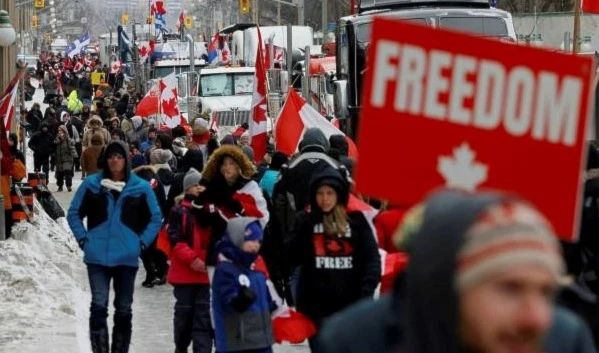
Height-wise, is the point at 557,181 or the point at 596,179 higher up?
the point at 557,181

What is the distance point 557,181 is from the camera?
4.02 metres

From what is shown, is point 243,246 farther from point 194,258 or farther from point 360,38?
point 360,38

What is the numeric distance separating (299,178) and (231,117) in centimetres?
2742

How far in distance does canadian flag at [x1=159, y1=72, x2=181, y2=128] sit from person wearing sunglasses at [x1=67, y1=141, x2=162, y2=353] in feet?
56.7

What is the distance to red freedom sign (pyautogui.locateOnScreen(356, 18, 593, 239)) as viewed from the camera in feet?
12.5

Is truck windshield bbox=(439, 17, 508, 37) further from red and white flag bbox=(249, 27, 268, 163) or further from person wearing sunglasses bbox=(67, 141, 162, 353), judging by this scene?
person wearing sunglasses bbox=(67, 141, 162, 353)

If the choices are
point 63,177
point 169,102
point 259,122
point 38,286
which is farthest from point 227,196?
point 63,177

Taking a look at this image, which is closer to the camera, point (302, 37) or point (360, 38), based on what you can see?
point (360, 38)

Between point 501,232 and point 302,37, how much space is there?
51.3 metres

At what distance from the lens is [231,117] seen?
39469 millimetres

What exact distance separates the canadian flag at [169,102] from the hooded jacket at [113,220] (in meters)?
17.3

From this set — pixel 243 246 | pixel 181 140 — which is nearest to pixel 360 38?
pixel 181 140

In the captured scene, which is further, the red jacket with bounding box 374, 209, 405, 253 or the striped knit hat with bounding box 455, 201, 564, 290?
the red jacket with bounding box 374, 209, 405, 253

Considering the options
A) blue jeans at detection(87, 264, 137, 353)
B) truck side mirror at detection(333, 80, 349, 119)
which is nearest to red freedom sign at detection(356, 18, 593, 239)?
blue jeans at detection(87, 264, 137, 353)
